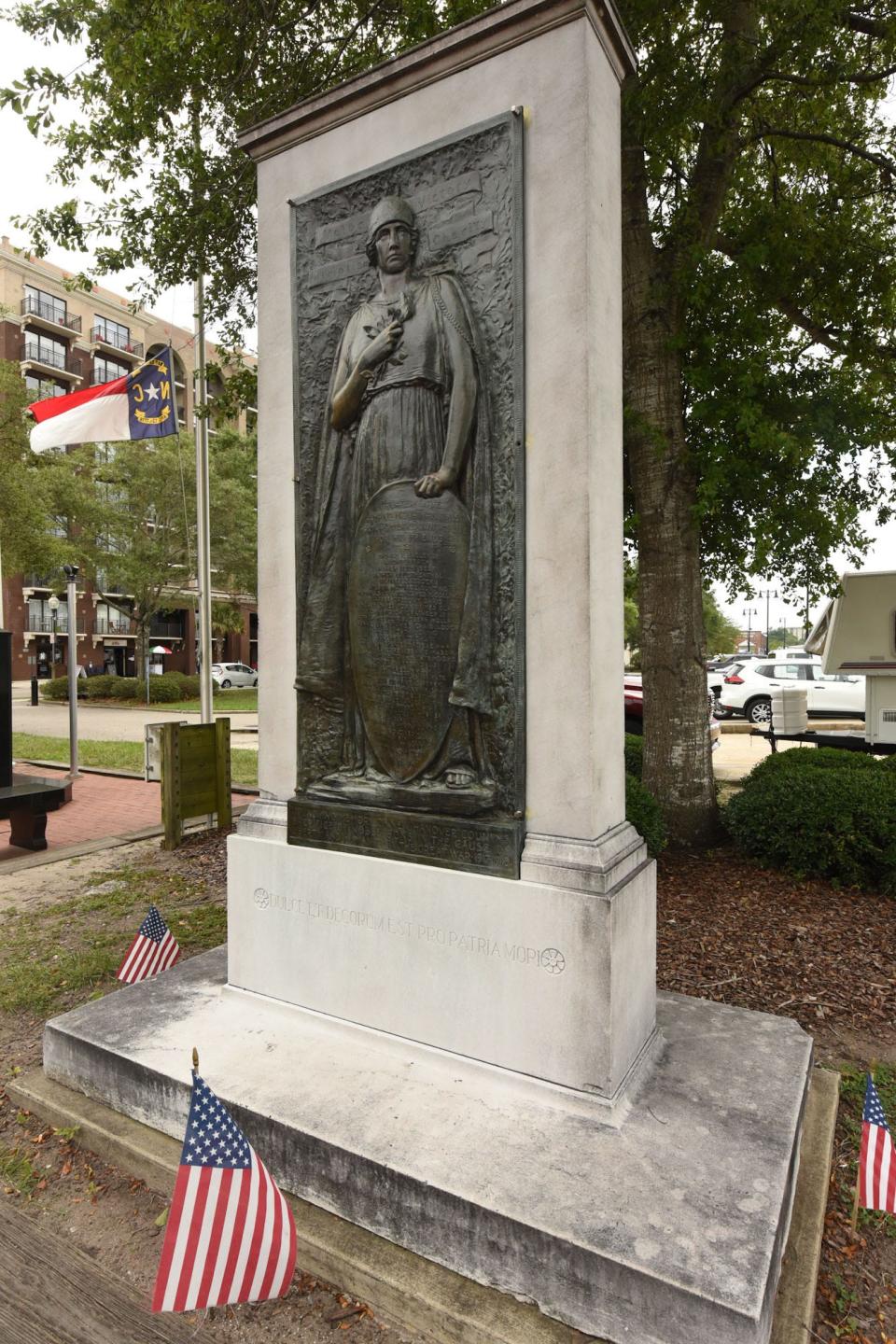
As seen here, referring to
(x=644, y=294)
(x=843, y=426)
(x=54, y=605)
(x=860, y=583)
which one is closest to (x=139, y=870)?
(x=644, y=294)

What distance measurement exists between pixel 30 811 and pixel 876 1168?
28.7 ft

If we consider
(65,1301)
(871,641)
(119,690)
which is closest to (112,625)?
(119,690)

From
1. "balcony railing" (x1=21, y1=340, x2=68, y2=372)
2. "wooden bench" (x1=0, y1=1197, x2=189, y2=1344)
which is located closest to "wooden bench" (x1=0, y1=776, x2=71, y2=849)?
"wooden bench" (x1=0, y1=1197, x2=189, y2=1344)

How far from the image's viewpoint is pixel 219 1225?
7.24 ft

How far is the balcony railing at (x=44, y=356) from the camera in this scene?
154 ft

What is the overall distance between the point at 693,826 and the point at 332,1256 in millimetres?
5947

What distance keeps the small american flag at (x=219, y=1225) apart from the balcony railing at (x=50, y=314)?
55.2 m

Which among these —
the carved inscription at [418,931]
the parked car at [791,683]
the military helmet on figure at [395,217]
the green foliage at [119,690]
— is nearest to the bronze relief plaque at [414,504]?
the military helmet on figure at [395,217]

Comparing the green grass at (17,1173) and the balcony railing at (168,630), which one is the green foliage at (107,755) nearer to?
the green grass at (17,1173)

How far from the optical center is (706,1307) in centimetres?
211

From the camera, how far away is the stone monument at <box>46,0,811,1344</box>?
114 inches

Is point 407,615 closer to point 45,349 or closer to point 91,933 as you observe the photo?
point 91,933

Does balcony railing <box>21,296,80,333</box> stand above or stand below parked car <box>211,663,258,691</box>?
above

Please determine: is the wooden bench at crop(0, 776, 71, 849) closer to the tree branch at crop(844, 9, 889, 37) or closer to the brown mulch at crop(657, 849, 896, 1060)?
the brown mulch at crop(657, 849, 896, 1060)
